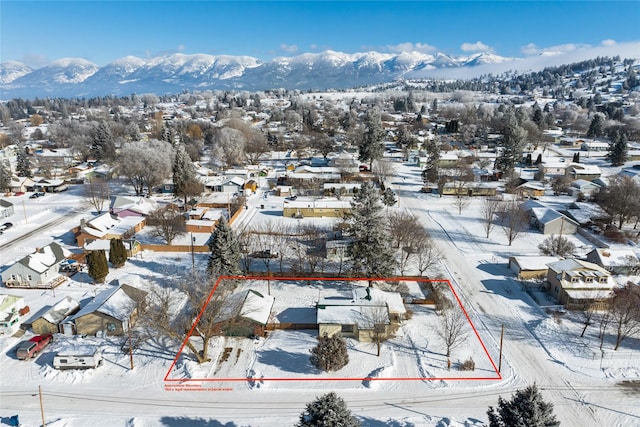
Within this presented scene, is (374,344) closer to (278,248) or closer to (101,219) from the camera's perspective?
(278,248)

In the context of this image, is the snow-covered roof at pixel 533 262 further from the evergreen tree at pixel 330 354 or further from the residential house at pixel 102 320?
the residential house at pixel 102 320

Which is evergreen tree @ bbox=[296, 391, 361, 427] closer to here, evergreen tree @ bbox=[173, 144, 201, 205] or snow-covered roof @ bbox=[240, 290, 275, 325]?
snow-covered roof @ bbox=[240, 290, 275, 325]

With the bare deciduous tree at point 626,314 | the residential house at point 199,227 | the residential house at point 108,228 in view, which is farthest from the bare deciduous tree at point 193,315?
the bare deciduous tree at point 626,314

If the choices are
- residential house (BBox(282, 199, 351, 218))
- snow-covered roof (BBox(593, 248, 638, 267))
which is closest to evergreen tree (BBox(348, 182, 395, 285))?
residential house (BBox(282, 199, 351, 218))

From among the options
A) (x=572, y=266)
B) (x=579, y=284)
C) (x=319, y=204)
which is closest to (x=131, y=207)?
(x=319, y=204)

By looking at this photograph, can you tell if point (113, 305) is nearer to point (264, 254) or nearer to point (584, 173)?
point (264, 254)
